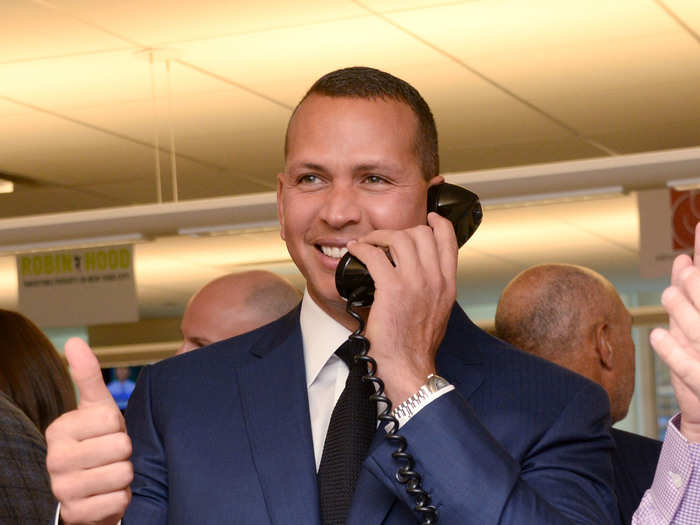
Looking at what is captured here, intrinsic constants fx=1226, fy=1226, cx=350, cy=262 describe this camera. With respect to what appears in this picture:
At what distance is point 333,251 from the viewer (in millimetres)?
1638

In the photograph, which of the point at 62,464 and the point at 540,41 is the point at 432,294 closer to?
the point at 62,464

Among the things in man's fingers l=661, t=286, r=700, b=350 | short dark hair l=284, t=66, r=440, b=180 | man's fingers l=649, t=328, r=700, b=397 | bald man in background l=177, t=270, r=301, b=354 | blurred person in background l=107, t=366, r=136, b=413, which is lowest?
blurred person in background l=107, t=366, r=136, b=413

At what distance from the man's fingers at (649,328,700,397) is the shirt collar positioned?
60 centimetres

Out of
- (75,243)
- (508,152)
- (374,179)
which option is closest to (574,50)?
(508,152)

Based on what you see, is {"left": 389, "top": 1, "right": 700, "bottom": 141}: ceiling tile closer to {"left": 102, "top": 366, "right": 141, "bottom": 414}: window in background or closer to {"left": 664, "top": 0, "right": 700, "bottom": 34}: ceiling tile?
{"left": 664, "top": 0, "right": 700, "bottom": 34}: ceiling tile

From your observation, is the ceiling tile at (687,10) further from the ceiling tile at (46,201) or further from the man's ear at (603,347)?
the ceiling tile at (46,201)

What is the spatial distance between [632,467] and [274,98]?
3.67m

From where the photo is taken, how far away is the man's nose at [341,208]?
5.29 ft

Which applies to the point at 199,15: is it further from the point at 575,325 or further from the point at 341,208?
the point at 341,208

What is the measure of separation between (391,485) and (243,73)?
13.4 feet

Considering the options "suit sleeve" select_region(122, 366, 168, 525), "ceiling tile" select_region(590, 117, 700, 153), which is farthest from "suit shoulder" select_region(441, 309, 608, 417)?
"ceiling tile" select_region(590, 117, 700, 153)

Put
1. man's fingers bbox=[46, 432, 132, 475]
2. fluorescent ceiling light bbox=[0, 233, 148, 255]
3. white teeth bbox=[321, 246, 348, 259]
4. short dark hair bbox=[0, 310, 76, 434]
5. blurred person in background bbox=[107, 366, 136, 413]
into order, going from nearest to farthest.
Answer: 1. man's fingers bbox=[46, 432, 132, 475]
2. white teeth bbox=[321, 246, 348, 259]
3. short dark hair bbox=[0, 310, 76, 434]
4. fluorescent ceiling light bbox=[0, 233, 148, 255]
5. blurred person in background bbox=[107, 366, 136, 413]

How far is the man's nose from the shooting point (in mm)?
1613

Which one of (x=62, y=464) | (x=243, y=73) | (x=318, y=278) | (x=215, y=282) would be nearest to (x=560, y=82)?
(x=243, y=73)
